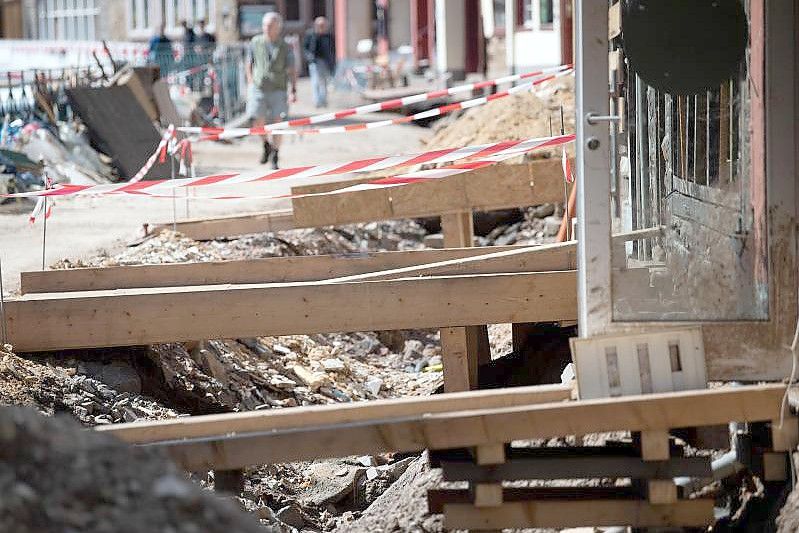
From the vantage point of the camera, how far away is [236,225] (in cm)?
1105

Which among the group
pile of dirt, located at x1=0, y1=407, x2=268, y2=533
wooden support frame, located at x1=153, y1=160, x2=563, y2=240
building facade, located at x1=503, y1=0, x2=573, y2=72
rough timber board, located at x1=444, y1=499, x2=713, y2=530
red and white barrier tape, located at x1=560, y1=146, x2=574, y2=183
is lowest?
rough timber board, located at x1=444, y1=499, x2=713, y2=530

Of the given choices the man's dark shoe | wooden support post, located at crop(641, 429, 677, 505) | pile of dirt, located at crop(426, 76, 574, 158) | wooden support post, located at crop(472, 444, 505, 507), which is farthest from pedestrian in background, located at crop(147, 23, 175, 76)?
wooden support post, located at crop(641, 429, 677, 505)

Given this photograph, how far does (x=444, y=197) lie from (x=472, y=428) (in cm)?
536

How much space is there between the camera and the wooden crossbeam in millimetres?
5387

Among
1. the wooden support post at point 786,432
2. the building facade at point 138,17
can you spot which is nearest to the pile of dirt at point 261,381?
the wooden support post at point 786,432

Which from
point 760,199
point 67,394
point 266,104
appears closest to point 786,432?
point 760,199

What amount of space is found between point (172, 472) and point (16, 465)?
45 cm

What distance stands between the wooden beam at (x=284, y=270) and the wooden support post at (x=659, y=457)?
256cm

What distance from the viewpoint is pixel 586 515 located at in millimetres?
5469

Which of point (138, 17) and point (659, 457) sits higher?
point (138, 17)

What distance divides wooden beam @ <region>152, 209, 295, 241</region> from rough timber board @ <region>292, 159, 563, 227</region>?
350 millimetres

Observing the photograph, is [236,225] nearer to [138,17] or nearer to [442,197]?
[442,197]

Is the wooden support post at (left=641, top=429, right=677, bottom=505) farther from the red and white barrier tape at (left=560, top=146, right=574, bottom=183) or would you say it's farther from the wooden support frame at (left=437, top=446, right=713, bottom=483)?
the red and white barrier tape at (left=560, top=146, right=574, bottom=183)

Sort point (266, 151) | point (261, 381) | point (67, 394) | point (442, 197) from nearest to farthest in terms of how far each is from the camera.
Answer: point (67, 394) < point (261, 381) < point (442, 197) < point (266, 151)
